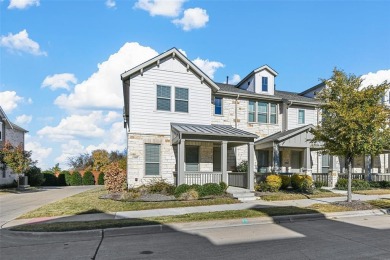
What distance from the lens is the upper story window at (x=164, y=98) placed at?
17.6 metres

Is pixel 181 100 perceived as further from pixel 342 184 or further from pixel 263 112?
pixel 342 184

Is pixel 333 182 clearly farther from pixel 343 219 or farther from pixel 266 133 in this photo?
pixel 343 219

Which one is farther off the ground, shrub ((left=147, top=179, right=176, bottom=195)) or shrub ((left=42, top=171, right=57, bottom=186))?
shrub ((left=147, top=179, right=176, bottom=195))

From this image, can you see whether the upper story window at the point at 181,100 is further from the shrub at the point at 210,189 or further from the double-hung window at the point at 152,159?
the shrub at the point at 210,189

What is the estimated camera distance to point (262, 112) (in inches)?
851

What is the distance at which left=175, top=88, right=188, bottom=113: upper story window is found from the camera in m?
18.0

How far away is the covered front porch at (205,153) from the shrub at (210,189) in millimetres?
826

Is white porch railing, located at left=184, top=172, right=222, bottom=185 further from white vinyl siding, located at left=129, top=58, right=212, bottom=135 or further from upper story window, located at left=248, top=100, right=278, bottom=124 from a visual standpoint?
upper story window, located at left=248, top=100, right=278, bottom=124

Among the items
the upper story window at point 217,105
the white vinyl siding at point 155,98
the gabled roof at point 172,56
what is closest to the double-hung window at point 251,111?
the upper story window at point 217,105

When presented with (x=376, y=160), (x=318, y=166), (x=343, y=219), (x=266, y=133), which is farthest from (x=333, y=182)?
(x=343, y=219)

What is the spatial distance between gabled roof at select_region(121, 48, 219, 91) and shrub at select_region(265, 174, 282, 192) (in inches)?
255

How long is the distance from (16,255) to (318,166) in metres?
20.7

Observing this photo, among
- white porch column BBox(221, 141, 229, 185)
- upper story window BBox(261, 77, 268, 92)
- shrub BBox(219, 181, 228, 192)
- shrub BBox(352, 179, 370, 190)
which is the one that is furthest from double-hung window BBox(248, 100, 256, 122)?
shrub BBox(352, 179, 370, 190)

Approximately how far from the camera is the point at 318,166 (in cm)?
2233
